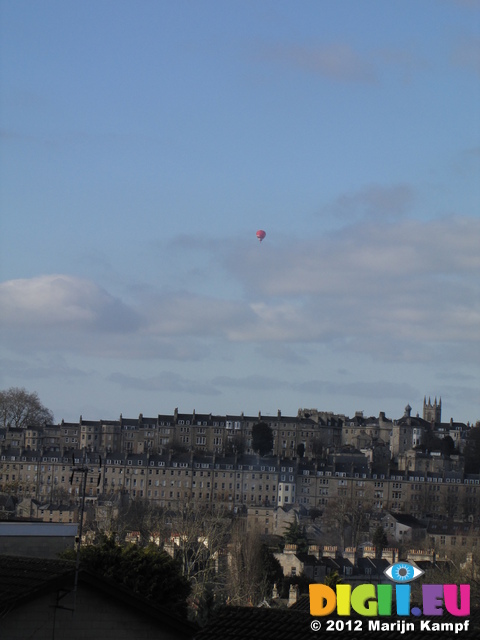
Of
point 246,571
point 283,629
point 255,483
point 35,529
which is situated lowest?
point 246,571

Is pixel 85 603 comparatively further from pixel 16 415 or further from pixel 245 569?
pixel 16 415

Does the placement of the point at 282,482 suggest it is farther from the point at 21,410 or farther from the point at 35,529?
the point at 35,529

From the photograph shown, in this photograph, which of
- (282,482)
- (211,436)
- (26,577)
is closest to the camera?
(26,577)

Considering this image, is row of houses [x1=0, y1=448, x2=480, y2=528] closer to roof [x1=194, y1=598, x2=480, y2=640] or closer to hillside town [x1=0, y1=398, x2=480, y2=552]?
hillside town [x1=0, y1=398, x2=480, y2=552]

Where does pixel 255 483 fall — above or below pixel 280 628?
above

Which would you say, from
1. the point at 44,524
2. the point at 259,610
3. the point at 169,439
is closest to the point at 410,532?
the point at 169,439

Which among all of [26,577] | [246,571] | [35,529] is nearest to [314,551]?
[246,571]

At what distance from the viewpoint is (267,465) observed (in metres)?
140

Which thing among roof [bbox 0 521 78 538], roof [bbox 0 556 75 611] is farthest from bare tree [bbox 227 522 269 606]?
roof [bbox 0 556 75 611]

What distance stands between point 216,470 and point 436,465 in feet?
84.6

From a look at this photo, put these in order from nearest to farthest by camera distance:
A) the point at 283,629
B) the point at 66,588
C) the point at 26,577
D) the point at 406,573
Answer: the point at 283,629 < the point at 66,588 < the point at 26,577 < the point at 406,573

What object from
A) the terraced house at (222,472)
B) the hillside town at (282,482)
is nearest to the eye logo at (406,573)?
the hillside town at (282,482)

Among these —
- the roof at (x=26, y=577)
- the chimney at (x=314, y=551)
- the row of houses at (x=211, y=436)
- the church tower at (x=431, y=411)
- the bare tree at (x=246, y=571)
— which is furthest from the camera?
the church tower at (x=431, y=411)

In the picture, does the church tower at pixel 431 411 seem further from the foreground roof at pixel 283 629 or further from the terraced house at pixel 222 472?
the foreground roof at pixel 283 629
